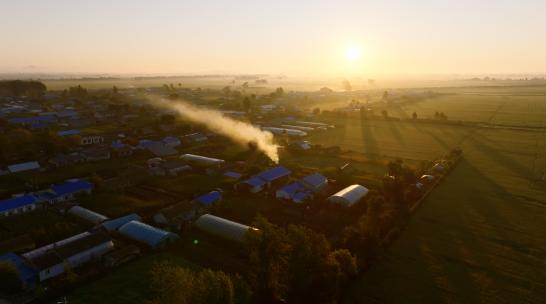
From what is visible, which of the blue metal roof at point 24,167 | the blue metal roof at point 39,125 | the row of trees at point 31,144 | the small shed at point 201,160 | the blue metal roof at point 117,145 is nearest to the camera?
the blue metal roof at point 24,167

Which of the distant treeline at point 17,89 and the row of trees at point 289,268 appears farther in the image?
the distant treeline at point 17,89

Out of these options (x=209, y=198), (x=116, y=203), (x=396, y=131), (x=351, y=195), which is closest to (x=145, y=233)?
(x=209, y=198)

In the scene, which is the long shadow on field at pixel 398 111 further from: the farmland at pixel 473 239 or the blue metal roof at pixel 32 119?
the blue metal roof at pixel 32 119

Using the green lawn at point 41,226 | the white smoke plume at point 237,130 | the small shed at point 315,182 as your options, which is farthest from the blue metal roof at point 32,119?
the small shed at point 315,182

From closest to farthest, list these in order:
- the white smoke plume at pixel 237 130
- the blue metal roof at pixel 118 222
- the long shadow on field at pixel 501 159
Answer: the blue metal roof at pixel 118 222, the long shadow on field at pixel 501 159, the white smoke plume at pixel 237 130

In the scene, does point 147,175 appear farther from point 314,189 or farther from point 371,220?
point 371,220

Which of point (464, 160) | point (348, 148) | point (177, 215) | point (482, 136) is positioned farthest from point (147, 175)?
point (482, 136)

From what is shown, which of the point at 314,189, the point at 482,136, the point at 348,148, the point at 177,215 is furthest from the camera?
the point at 482,136
